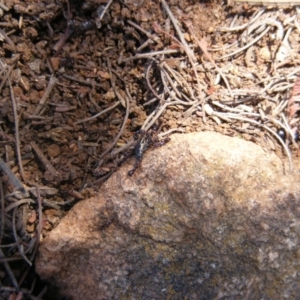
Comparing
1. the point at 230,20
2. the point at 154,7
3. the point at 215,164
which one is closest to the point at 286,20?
the point at 230,20

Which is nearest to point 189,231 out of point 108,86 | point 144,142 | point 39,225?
point 144,142

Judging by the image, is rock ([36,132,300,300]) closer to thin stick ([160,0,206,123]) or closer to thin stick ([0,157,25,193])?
thin stick ([160,0,206,123])

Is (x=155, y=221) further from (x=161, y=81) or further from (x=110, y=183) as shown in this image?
(x=161, y=81)

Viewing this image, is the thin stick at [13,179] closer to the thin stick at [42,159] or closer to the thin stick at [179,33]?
the thin stick at [42,159]

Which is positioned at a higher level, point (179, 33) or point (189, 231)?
point (179, 33)

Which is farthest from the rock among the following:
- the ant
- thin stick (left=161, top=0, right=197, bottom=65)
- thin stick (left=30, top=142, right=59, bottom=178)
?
thin stick (left=161, top=0, right=197, bottom=65)

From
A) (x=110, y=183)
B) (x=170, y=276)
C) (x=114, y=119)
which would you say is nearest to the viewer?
(x=170, y=276)

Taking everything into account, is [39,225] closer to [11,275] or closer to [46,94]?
[11,275]
